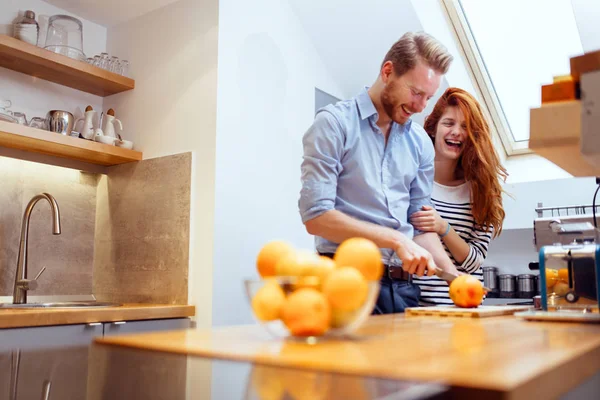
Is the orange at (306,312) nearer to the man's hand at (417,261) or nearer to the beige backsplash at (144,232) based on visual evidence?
the man's hand at (417,261)

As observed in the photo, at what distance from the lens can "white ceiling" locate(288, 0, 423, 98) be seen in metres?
3.14

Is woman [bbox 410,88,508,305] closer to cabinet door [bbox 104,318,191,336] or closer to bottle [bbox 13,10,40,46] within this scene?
cabinet door [bbox 104,318,191,336]

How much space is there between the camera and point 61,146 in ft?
8.32

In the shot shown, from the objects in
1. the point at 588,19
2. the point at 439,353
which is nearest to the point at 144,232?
the point at 439,353

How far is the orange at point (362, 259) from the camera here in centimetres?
79

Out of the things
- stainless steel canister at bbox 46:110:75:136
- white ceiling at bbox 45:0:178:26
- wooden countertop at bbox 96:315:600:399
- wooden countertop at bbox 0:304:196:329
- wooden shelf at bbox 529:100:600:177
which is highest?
white ceiling at bbox 45:0:178:26

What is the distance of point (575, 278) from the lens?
4.21ft

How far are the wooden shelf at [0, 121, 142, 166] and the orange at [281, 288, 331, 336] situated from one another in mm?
1966

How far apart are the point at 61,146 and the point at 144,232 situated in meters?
0.54

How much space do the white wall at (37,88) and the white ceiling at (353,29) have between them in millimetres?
1157

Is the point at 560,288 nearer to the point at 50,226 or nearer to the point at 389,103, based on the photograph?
the point at 389,103

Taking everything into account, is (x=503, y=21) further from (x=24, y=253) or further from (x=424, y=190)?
(x=24, y=253)

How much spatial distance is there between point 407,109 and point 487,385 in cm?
146

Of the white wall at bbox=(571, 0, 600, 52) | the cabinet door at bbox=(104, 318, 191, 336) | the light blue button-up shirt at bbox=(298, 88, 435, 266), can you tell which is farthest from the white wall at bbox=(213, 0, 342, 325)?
the white wall at bbox=(571, 0, 600, 52)
